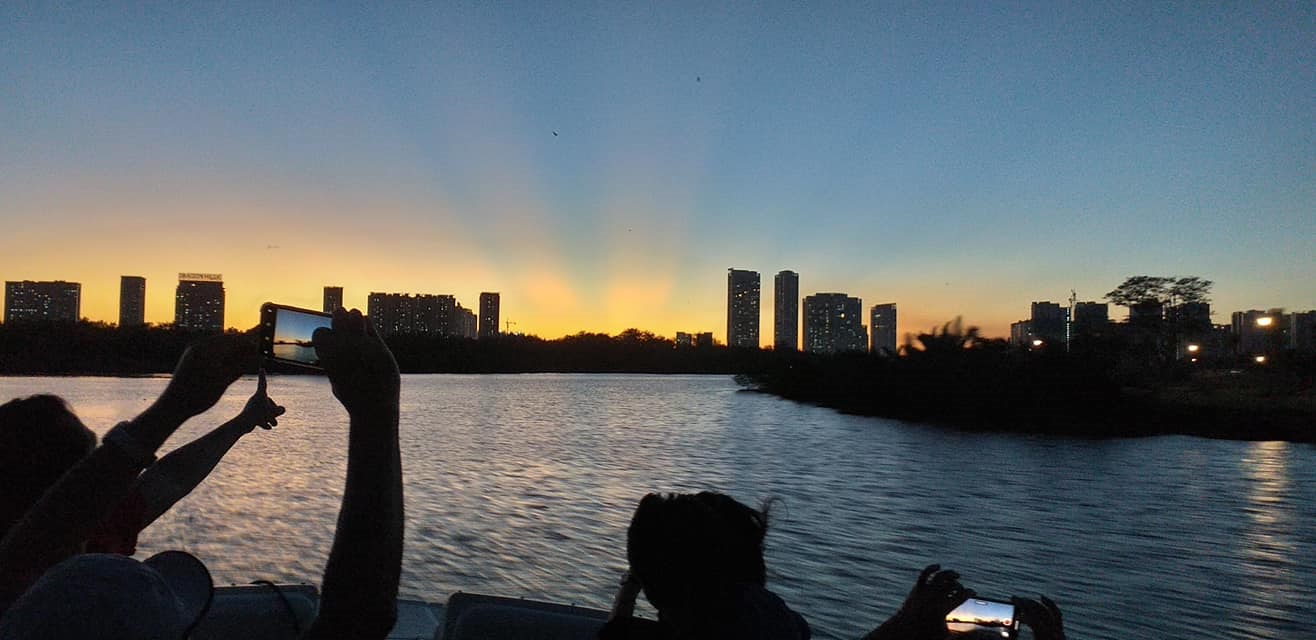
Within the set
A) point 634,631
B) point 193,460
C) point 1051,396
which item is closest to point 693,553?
point 634,631

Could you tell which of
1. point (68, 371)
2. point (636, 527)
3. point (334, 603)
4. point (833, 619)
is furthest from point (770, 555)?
point (68, 371)

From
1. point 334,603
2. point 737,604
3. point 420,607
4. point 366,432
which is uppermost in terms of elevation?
point 366,432

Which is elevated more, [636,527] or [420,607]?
[636,527]

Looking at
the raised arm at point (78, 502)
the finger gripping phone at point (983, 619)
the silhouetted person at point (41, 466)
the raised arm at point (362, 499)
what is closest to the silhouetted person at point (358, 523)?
the raised arm at point (362, 499)

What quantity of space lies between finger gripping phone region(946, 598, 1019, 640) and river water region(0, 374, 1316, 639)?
178 cm

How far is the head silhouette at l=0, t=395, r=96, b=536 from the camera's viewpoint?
115 cm

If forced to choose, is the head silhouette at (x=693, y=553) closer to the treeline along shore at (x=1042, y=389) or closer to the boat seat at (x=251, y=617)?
the boat seat at (x=251, y=617)

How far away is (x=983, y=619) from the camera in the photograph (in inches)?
65.6

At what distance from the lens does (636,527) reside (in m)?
1.30

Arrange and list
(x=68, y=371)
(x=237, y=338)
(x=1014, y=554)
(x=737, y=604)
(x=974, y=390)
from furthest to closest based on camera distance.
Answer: (x=68, y=371) < (x=974, y=390) < (x=1014, y=554) < (x=737, y=604) < (x=237, y=338)

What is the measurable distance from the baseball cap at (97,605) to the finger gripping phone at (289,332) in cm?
60

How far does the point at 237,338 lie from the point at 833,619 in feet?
17.7

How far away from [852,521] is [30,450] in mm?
9449

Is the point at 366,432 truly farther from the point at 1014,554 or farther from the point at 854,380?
the point at 854,380
